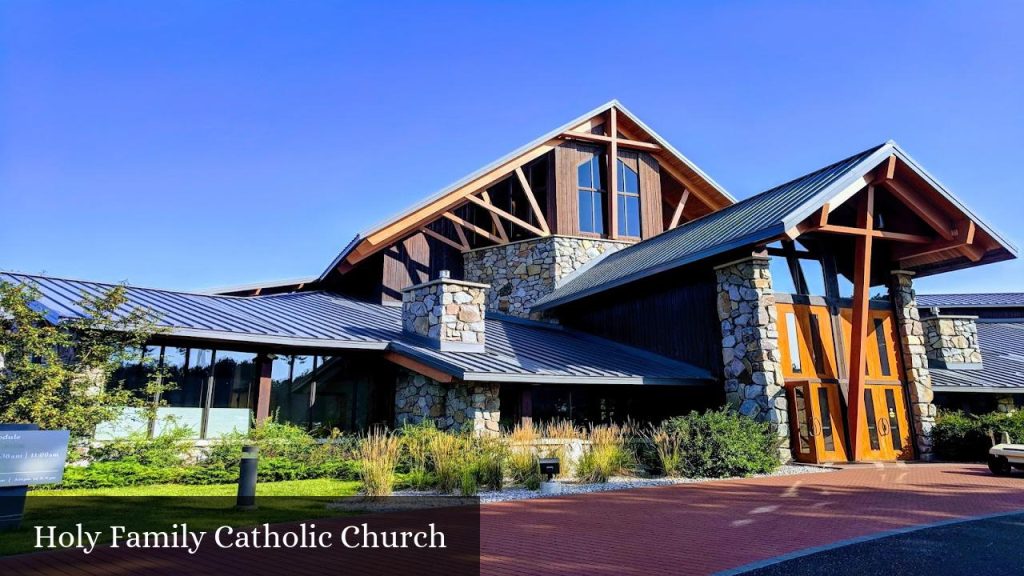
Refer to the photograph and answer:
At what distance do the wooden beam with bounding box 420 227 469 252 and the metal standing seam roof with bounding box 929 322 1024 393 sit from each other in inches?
597

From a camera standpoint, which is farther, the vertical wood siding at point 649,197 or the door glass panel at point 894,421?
the vertical wood siding at point 649,197

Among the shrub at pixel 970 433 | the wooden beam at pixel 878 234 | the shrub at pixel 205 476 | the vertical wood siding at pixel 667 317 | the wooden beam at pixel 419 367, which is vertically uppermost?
the wooden beam at pixel 878 234

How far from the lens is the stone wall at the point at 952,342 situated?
63.7 feet

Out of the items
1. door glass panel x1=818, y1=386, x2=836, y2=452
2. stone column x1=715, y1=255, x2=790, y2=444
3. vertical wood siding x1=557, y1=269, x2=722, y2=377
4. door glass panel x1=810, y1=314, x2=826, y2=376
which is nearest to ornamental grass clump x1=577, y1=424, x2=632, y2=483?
stone column x1=715, y1=255, x2=790, y2=444

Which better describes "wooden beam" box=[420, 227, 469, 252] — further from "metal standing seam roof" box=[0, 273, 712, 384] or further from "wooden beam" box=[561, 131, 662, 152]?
"wooden beam" box=[561, 131, 662, 152]

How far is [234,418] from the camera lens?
44.4ft

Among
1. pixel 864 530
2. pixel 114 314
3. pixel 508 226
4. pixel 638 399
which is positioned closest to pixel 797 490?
pixel 864 530

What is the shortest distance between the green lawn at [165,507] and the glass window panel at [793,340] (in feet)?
33.0

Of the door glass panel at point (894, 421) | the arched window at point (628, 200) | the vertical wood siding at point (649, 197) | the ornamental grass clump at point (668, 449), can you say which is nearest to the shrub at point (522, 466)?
the ornamental grass clump at point (668, 449)

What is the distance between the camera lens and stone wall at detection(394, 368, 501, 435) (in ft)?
43.0

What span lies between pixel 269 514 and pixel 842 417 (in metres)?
12.5

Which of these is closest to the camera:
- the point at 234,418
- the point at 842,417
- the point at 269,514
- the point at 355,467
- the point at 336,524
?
the point at 336,524

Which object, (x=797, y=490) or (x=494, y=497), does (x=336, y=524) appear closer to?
(x=494, y=497)

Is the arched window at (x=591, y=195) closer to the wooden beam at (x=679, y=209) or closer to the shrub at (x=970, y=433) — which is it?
the wooden beam at (x=679, y=209)
